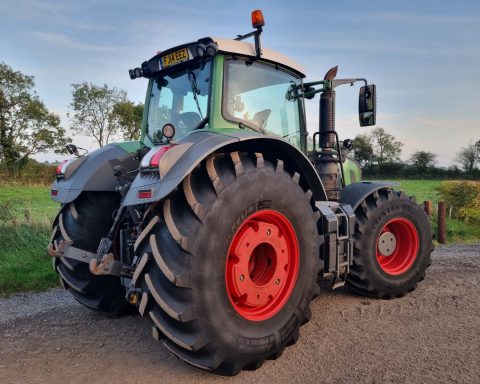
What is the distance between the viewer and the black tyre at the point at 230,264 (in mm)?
2666

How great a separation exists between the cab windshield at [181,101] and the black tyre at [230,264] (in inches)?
33.4

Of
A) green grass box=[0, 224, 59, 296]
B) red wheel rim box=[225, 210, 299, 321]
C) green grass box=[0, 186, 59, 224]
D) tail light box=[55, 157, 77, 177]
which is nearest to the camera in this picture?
red wheel rim box=[225, 210, 299, 321]

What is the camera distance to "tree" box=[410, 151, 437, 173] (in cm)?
5272

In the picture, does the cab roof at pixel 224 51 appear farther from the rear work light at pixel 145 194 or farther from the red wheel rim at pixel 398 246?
the red wheel rim at pixel 398 246

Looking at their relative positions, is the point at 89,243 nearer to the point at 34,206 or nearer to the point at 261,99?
the point at 261,99

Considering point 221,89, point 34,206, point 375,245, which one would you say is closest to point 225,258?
point 221,89

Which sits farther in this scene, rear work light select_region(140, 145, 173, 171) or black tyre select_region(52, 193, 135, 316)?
black tyre select_region(52, 193, 135, 316)

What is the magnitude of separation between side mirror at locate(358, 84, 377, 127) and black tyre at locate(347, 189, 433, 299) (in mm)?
796

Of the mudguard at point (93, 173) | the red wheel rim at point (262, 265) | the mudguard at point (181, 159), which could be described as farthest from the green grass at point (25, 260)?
the red wheel rim at point (262, 265)

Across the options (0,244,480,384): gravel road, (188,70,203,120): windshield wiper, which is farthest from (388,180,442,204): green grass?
(188,70,203,120): windshield wiper

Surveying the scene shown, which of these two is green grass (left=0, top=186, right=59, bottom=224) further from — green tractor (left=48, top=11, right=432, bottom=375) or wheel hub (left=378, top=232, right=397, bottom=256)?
wheel hub (left=378, top=232, right=397, bottom=256)

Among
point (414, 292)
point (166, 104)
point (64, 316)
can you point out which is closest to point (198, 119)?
point (166, 104)

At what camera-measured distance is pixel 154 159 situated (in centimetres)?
280

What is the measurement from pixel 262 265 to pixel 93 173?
5.65 feet
